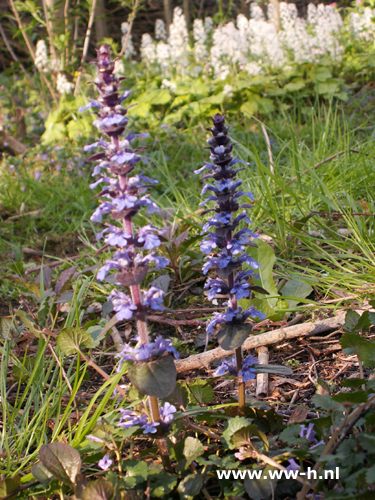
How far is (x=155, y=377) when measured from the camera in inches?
42.5

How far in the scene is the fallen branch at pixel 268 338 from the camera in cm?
179

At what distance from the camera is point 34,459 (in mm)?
1409

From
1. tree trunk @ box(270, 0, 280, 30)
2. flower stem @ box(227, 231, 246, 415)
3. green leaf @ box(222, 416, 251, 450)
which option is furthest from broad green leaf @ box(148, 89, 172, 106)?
green leaf @ box(222, 416, 251, 450)

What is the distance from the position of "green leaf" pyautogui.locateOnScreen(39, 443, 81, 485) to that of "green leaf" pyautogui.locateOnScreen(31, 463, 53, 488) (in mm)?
56

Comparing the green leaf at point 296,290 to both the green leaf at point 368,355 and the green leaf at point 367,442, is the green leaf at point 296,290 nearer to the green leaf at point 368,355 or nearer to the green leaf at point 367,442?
the green leaf at point 368,355

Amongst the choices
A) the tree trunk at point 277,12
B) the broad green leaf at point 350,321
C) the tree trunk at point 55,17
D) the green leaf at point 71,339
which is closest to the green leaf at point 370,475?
the broad green leaf at point 350,321

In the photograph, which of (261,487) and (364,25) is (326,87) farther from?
(261,487)

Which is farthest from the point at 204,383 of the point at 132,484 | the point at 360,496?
the point at 360,496

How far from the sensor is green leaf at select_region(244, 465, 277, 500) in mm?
1083

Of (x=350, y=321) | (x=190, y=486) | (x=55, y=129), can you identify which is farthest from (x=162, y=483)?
(x=55, y=129)

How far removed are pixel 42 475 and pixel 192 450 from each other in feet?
1.46

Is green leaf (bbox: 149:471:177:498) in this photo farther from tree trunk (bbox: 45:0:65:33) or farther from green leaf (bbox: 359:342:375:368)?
tree trunk (bbox: 45:0:65:33)

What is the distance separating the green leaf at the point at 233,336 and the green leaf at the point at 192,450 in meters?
0.27

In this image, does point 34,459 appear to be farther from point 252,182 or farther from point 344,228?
point 252,182
